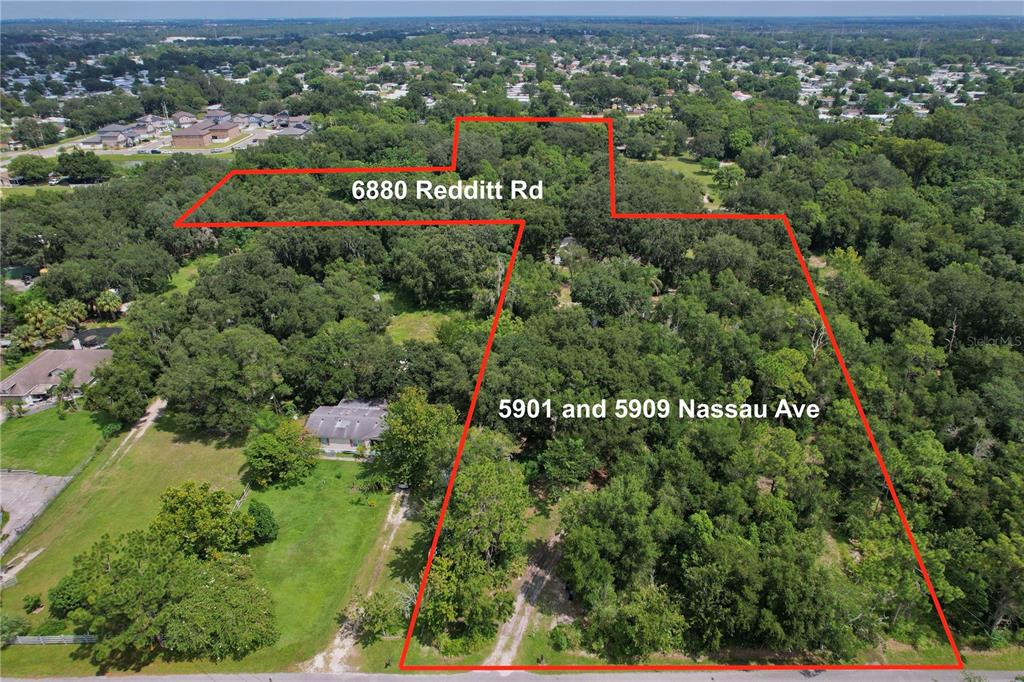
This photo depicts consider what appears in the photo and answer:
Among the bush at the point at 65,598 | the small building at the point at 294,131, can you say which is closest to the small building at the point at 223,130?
the small building at the point at 294,131

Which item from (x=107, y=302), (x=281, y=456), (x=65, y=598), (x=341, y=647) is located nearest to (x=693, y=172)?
(x=107, y=302)

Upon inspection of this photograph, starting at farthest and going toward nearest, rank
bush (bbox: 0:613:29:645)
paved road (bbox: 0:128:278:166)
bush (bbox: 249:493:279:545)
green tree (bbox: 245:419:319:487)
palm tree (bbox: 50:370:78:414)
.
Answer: paved road (bbox: 0:128:278:166)
palm tree (bbox: 50:370:78:414)
green tree (bbox: 245:419:319:487)
bush (bbox: 249:493:279:545)
bush (bbox: 0:613:29:645)

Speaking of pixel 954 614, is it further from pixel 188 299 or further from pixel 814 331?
pixel 188 299

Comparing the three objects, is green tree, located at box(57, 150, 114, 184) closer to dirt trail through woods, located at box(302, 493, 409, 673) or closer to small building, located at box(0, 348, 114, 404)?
small building, located at box(0, 348, 114, 404)

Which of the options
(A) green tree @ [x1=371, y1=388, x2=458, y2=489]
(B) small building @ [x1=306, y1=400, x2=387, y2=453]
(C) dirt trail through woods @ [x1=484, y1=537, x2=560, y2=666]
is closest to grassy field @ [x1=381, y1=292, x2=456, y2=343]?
(B) small building @ [x1=306, y1=400, x2=387, y2=453]

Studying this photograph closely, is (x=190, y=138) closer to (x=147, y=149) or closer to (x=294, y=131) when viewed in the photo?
(x=147, y=149)

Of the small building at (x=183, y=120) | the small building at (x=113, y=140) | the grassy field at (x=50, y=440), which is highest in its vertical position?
the small building at (x=183, y=120)

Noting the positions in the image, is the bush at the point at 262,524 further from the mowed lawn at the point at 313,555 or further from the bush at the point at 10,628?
the bush at the point at 10,628

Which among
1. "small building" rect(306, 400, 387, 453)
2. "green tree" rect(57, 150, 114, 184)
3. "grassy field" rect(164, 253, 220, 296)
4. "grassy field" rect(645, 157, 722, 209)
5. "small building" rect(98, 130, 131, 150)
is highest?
"small building" rect(98, 130, 131, 150)
